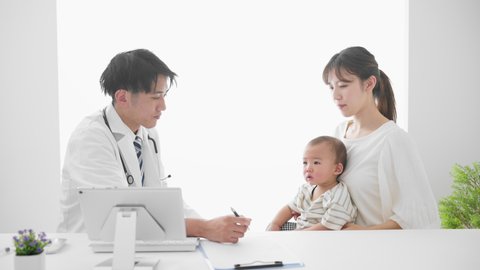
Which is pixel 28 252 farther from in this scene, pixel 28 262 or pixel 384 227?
pixel 384 227

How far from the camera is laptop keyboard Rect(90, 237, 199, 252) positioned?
1.81 metres

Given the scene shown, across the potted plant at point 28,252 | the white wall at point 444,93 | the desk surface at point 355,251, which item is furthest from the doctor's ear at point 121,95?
the white wall at point 444,93

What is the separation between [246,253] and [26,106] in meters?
3.49

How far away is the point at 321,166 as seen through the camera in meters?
2.49

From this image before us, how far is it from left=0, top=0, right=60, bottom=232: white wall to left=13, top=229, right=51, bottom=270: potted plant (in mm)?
3364

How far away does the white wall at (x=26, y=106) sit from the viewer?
4.62m

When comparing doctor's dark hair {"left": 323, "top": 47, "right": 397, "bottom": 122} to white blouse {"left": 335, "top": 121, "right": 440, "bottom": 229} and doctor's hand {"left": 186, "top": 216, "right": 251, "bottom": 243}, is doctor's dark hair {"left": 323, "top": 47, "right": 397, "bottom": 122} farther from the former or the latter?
doctor's hand {"left": 186, "top": 216, "right": 251, "bottom": 243}

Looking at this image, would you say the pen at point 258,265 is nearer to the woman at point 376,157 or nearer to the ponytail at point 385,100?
the woman at point 376,157

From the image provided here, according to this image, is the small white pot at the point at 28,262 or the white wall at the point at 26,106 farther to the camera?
the white wall at the point at 26,106

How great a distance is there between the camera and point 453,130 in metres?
4.61

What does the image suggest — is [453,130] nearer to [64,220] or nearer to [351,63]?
[351,63]

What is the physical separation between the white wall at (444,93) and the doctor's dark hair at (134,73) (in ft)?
9.36

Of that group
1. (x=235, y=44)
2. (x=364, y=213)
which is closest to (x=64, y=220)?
(x=364, y=213)

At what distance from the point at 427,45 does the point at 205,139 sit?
2110mm
